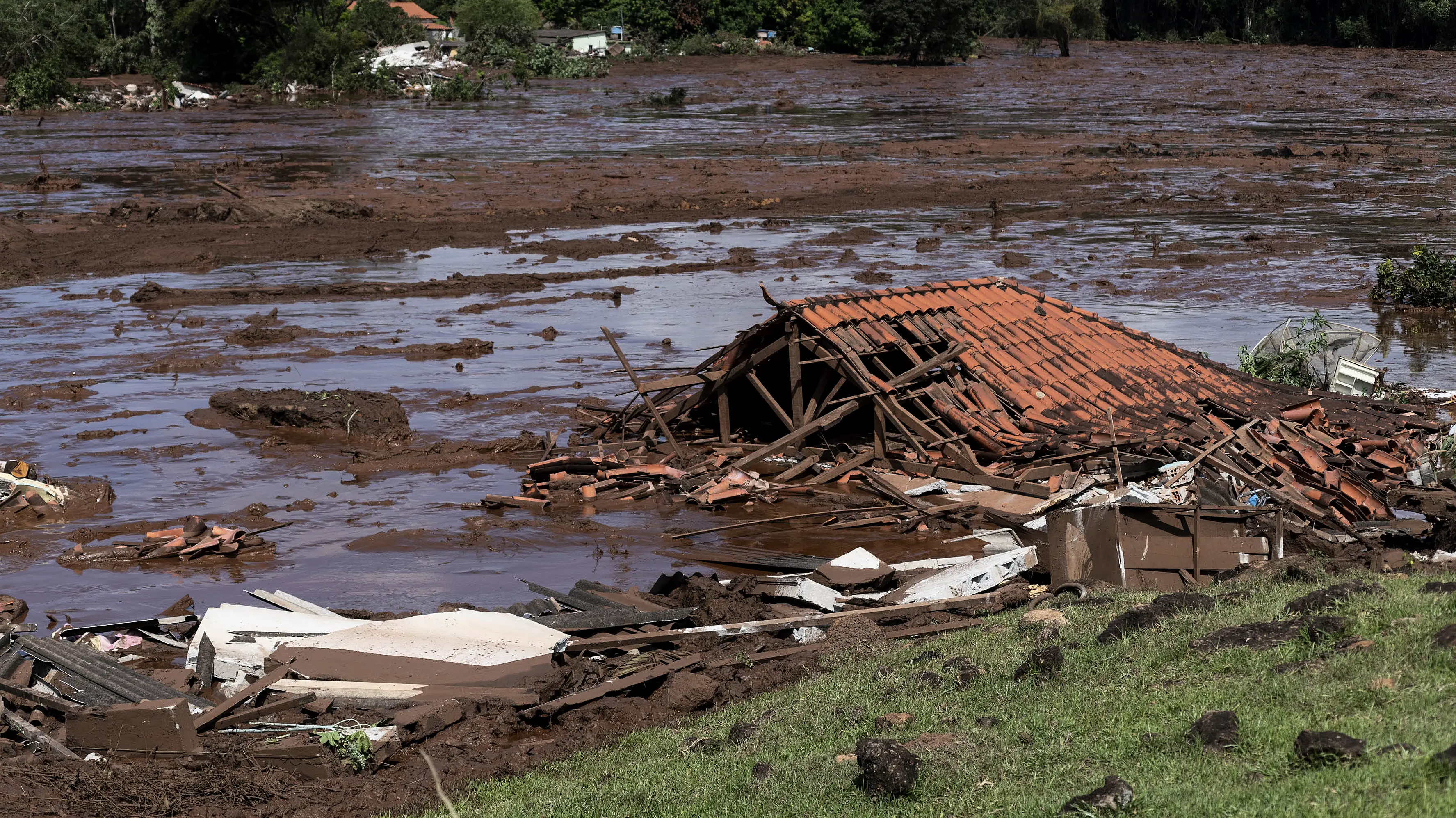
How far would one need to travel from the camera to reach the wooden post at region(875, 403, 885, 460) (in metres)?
13.8

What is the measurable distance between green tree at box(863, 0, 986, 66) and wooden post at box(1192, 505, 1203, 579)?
250ft

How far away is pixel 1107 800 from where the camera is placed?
211 inches

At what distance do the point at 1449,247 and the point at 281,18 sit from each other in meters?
70.9

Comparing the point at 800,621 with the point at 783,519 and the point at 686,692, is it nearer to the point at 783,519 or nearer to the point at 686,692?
the point at 686,692

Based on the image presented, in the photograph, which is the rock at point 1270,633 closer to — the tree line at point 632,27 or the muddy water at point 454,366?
the muddy water at point 454,366

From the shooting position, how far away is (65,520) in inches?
543

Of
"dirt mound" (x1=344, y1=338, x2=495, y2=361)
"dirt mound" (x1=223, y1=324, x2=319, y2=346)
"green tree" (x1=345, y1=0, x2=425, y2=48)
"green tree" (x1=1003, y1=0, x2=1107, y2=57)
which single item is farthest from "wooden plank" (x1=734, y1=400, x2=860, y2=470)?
"green tree" (x1=1003, y1=0, x2=1107, y2=57)

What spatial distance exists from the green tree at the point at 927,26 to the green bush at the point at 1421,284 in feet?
205

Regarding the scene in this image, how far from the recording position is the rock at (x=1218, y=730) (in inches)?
228

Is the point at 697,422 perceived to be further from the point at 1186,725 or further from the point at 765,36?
the point at 765,36

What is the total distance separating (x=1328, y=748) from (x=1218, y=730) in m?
0.56

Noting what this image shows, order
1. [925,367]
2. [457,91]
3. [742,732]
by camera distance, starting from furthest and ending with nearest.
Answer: [457,91]
[925,367]
[742,732]

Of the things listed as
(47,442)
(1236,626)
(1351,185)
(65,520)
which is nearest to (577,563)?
(65,520)

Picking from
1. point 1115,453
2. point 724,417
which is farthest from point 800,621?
point 724,417
